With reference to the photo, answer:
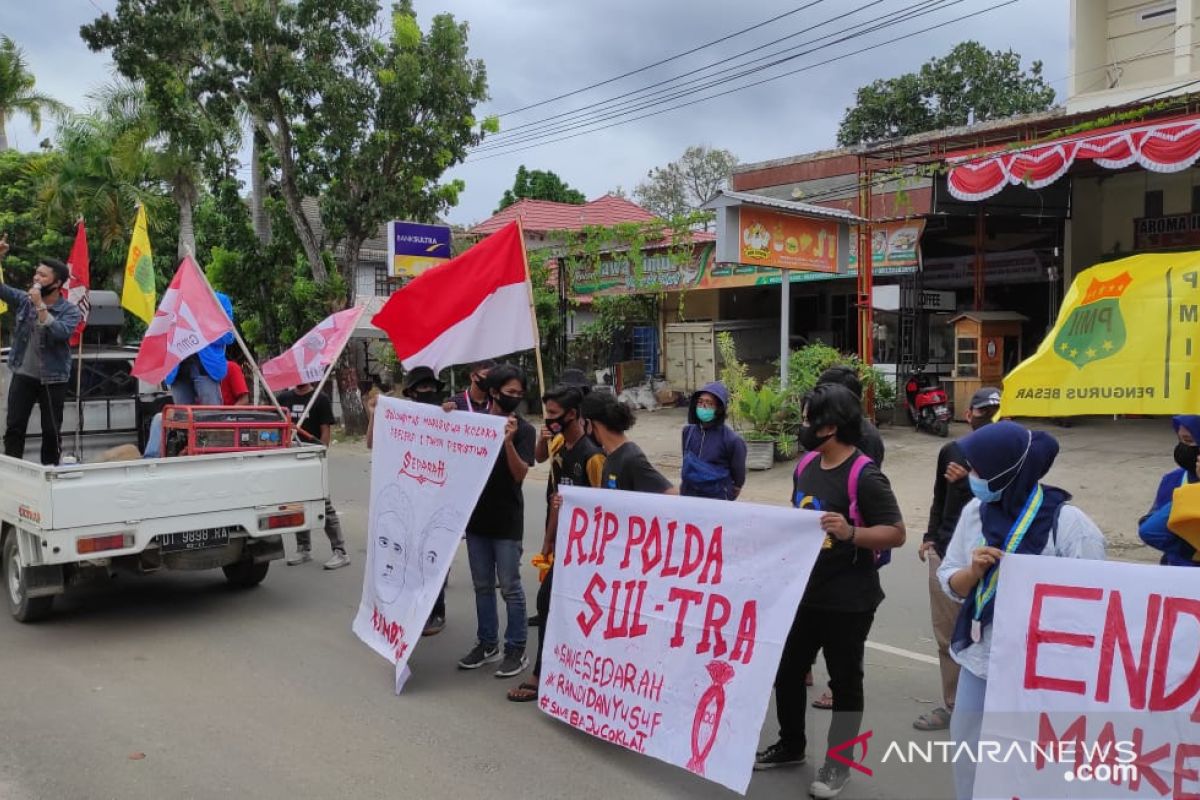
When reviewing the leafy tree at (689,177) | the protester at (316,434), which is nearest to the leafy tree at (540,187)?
the leafy tree at (689,177)

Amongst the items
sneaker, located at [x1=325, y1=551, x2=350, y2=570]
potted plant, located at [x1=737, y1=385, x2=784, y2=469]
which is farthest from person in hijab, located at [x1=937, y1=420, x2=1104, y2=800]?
potted plant, located at [x1=737, y1=385, x2=784, y2=469]

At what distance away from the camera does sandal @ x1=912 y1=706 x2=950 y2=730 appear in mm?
4617

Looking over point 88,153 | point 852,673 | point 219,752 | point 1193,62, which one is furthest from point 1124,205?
point 88,153

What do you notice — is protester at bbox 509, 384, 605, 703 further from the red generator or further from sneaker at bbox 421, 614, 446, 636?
the red generator

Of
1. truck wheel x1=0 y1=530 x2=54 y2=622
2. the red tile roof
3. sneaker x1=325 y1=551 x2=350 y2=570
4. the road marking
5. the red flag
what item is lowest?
the road marking

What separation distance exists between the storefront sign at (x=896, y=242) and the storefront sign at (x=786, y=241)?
2576 millimetres

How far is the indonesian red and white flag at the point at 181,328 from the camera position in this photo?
23.5ft

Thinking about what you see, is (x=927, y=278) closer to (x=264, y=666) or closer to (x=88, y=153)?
(x=264, y=666)

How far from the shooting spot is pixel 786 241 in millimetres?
14680

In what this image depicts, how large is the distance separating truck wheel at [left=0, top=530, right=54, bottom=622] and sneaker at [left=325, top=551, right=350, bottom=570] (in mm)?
2101

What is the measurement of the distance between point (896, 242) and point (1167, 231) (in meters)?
4.45

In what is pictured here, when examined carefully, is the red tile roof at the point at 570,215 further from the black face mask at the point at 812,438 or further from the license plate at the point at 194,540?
the black face mask at the point at 812,438

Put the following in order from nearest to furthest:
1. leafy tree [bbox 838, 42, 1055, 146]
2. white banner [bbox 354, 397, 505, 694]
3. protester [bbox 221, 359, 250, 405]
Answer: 1. white banner [bbox 354, 397, 505, 694]
2. protester [bbox 221, 359, 250, 405]
3. leafy tree [bbox 838, 42, 1055, 146]

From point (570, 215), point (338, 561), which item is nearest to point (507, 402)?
point (338, 561)
